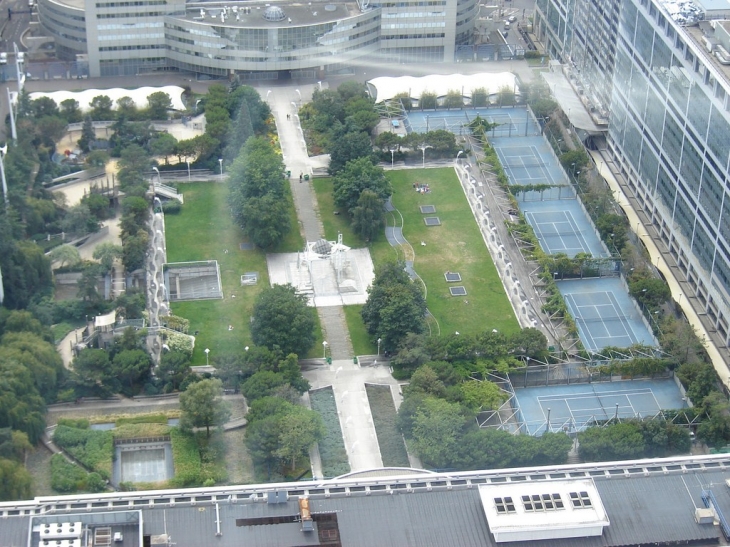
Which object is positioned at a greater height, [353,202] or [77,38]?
[77,38]

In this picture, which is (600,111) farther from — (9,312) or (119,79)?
(9,312)

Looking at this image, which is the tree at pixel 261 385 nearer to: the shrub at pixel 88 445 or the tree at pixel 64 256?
the shrub at pixel 88 445

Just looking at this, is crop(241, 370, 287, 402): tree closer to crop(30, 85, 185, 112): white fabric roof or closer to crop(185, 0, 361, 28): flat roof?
crop(30, 85, 185, 112): white fabric roof

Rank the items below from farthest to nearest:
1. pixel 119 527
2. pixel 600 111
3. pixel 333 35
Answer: pixel 333 35, pixel 600 111, pixel 119 527

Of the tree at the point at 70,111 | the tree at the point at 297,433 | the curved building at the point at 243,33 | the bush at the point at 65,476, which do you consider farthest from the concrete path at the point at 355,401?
the curved building at the point at 243,33

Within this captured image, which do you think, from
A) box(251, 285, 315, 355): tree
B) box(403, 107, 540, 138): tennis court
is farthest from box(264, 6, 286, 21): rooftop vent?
box(251, 285, 315, 355): tree

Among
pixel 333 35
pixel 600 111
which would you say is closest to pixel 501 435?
pixel 600 111

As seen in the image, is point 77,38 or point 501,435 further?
point 77,38

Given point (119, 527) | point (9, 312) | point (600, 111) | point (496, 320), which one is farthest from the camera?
point (600, 111)
